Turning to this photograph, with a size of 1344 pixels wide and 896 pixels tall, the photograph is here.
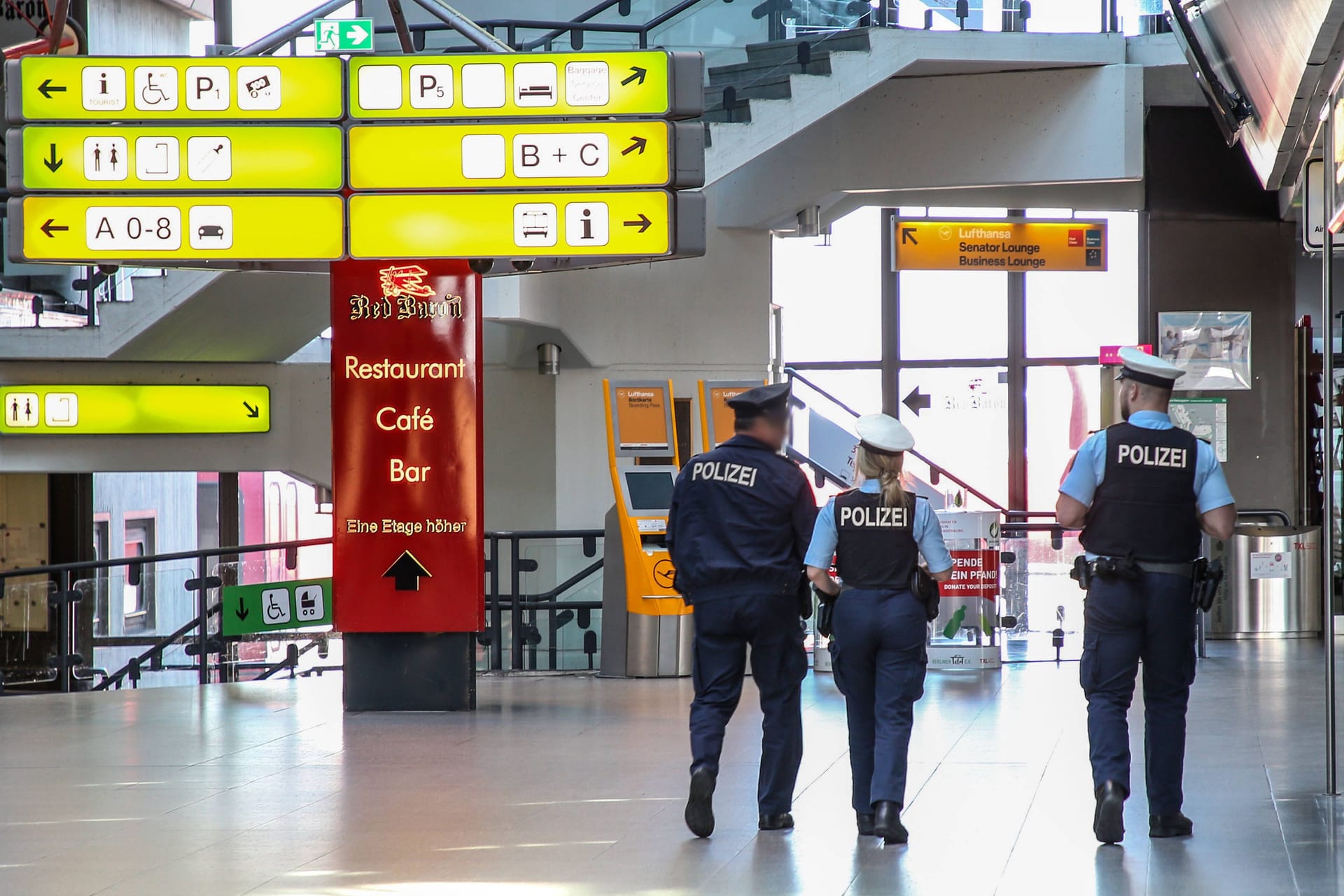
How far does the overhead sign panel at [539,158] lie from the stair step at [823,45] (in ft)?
12.5

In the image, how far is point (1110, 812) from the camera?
4840 mm

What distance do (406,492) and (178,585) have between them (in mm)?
2872

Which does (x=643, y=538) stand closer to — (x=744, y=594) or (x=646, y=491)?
(x=646, y=491)

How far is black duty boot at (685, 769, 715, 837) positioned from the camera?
5020 millimetres

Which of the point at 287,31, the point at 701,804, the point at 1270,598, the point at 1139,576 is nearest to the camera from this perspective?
the point at 1139,576

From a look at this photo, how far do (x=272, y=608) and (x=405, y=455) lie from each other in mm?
2602

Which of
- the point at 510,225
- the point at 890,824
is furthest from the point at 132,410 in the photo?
the point at 890,824

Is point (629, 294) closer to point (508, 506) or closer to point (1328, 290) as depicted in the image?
point (508, 506)

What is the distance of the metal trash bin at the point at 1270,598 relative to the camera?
11.8 m

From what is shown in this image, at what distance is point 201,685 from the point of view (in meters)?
9.44

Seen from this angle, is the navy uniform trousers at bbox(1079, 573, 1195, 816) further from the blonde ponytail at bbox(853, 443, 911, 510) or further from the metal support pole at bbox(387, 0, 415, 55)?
the metal support pole at bbox(387, 0, 415, 55)

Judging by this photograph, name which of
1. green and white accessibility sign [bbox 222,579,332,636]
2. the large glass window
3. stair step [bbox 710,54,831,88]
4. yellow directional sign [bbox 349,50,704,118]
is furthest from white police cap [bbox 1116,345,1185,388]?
the large glass window

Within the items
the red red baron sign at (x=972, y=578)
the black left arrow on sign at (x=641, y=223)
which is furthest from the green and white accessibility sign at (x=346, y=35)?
the red red baron sign at (x=972, y=578)

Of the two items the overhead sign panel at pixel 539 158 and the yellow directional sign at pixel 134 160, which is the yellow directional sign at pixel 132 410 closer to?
the yellow directional sign at pixel 134 160
